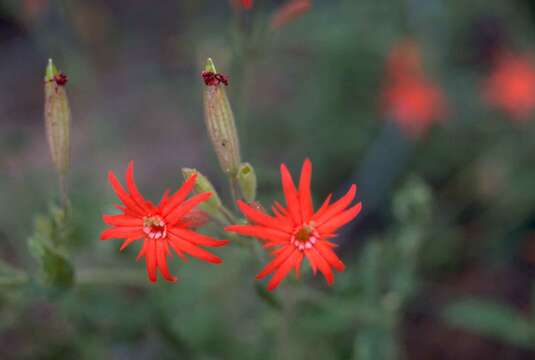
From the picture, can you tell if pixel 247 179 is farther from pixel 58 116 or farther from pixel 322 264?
pixel 58 116

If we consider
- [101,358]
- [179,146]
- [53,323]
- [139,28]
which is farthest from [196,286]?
[139,28]

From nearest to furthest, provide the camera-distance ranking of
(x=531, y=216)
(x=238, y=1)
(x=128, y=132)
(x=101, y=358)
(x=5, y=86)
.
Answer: (x=238, y=1) → (x=101, y=358) → (x=531, y=216) → (x=128, y=132) → (x=5, y=86)

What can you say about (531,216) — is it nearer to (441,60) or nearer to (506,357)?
(506,357)

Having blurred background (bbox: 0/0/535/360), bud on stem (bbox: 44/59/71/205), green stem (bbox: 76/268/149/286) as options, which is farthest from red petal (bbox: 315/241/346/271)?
green stem (bbox: 76/268/149/286)

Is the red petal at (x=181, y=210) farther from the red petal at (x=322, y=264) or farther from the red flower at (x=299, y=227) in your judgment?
the red petal at (x=322, y=264)

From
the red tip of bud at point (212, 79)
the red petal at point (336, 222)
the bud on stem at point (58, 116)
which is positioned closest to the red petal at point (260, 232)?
the red petal at point (336, 222)

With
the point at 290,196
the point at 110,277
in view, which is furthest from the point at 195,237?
the point at 110,277

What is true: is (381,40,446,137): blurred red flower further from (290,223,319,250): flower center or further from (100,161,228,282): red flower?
(100,161,228,282): red flower
